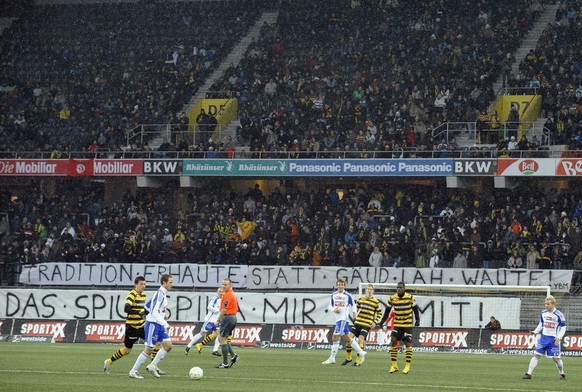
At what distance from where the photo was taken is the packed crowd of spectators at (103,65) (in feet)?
177

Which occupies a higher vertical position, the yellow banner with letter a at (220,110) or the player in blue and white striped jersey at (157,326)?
the yellow banner with letter a at (220,110)

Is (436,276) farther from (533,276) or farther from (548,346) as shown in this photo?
(548,346)

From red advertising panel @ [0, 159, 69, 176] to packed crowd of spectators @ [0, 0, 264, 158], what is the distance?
2.24ft

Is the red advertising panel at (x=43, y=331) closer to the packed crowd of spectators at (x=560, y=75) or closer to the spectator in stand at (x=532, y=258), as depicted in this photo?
the spectator in stand at (x=532, y=258)

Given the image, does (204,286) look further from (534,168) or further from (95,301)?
(534,168)

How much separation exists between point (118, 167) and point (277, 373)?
28.4m

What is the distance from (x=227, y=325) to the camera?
82.3ft

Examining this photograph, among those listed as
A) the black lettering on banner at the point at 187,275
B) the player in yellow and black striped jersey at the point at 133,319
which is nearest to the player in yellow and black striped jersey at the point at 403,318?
the player in yellow and black striped jersey at the point at 133,319

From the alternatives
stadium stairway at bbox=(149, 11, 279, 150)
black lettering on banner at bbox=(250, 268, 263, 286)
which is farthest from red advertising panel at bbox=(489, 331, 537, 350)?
stadium stairway at bbox=(149, 11, 279, 150)

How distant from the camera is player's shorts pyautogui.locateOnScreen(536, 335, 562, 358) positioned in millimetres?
23812

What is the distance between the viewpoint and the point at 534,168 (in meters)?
45.0

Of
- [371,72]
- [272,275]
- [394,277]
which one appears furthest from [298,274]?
[371,72]

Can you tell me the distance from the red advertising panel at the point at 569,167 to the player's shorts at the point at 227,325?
23.0 meters

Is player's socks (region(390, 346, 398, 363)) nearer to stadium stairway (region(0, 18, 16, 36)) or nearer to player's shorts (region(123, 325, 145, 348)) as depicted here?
player's shorts (region(123, 325, 145, 348))
